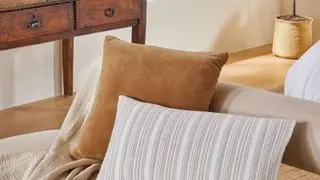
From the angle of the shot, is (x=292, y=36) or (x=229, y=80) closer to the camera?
(x=229, y=80)

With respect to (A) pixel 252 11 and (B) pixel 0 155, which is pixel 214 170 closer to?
(B) pixel 0 155

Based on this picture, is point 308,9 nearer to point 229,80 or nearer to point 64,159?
point 229,80

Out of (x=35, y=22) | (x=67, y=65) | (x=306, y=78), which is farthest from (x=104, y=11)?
(x=306, y=78)

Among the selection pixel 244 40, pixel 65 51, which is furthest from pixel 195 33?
pixel 65 51

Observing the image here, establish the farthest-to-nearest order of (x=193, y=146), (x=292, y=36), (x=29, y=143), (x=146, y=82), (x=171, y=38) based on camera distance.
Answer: (x=292, y=36) < (x=171, y=38) < (x=29, y=143) < (x=146, y=82) < (x=193, y=146)

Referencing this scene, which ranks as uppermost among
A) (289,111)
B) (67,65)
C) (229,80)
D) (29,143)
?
(289,111)

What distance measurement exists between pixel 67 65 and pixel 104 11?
2.33 feet

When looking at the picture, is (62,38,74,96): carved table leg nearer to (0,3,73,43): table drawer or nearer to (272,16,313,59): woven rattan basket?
(0,3,73,43): table drawer

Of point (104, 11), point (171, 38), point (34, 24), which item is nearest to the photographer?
point (34, 24)

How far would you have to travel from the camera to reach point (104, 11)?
3.30 metres

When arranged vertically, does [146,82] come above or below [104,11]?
above

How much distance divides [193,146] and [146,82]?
0.34 metres

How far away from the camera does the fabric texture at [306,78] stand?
8.90 ft

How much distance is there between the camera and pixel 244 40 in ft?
16.8
